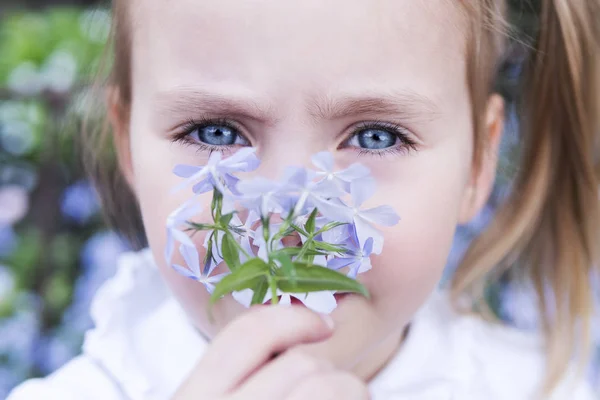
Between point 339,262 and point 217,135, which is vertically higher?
point 217,135

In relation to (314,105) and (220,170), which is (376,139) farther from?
(220,170)

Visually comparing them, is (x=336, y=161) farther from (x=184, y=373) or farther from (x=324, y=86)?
(x=184, y=373)

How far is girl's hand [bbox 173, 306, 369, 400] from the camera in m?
0.91

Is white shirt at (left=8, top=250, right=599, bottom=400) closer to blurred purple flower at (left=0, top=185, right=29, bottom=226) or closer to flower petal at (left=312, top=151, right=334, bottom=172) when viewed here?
flower petal at (left=312, top=151, right=334, bottom=172)

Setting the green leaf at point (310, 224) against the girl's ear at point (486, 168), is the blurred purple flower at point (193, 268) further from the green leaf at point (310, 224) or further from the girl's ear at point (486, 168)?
the girl's ear at point (486, 168)

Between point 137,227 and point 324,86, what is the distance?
1.39 metres

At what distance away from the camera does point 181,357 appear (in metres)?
1.79

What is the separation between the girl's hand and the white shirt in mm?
859

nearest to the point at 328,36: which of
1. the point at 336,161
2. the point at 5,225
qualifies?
the point at 336,161

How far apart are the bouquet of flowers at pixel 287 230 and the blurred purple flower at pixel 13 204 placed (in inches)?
78.5

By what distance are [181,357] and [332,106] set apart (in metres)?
0.83

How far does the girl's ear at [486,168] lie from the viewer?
175 centimetres

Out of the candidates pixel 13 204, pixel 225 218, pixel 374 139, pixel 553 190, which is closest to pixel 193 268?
pixel 225 218

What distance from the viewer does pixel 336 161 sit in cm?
137
